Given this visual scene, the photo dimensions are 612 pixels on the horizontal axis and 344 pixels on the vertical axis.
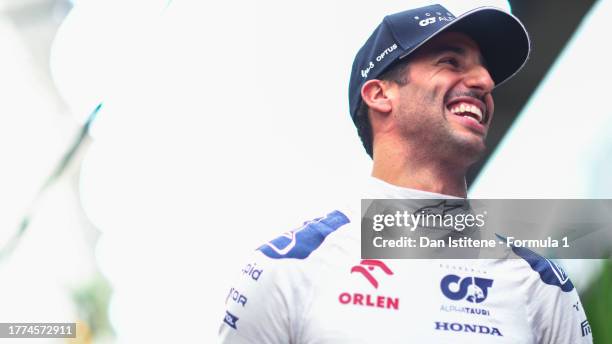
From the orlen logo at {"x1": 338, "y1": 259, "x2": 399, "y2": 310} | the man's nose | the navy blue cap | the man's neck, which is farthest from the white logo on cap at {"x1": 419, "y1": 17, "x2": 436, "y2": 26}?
the orlen logo at {"x1": 338, "y1": 259, "x2": 399, "y2": 310}

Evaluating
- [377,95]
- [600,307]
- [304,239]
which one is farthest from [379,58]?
[600,307]

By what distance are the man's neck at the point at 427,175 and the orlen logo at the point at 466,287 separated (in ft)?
0.58

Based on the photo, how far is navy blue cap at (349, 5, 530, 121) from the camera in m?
1.31

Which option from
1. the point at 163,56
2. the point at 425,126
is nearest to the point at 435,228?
the point at 425,126

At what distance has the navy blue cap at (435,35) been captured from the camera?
1.31 metres

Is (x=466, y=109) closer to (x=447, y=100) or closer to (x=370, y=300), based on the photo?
(x=447, y=100)

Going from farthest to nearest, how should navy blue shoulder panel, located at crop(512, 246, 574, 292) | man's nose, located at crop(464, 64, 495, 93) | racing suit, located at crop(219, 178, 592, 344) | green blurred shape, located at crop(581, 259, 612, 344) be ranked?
green blurred shape, located at crop(581, 259, 612, 344), man's nose, located at crop(464, 64, 495, 93), navy blue shoulder panel, located at crop(512, 246, 574, 292), racing suit, located at crop(219, 178, 592, 344)

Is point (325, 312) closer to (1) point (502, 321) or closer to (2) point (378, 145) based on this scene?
(1) point (502, 321)

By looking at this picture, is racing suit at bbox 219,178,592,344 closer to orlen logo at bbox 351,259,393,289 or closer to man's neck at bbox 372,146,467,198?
orlen logo at bbox 351,259,393,289

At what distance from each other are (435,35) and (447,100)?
0.13 meters

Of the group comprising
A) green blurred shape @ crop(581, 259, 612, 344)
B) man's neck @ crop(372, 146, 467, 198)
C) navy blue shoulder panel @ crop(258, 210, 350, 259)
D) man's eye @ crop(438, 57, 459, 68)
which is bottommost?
navy blue shoulder panel @ crop(258, 210, 350, 259)

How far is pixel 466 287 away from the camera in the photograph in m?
1.16

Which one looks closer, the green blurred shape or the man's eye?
the man's eye

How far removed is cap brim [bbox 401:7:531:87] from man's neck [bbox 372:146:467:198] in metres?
0.22
